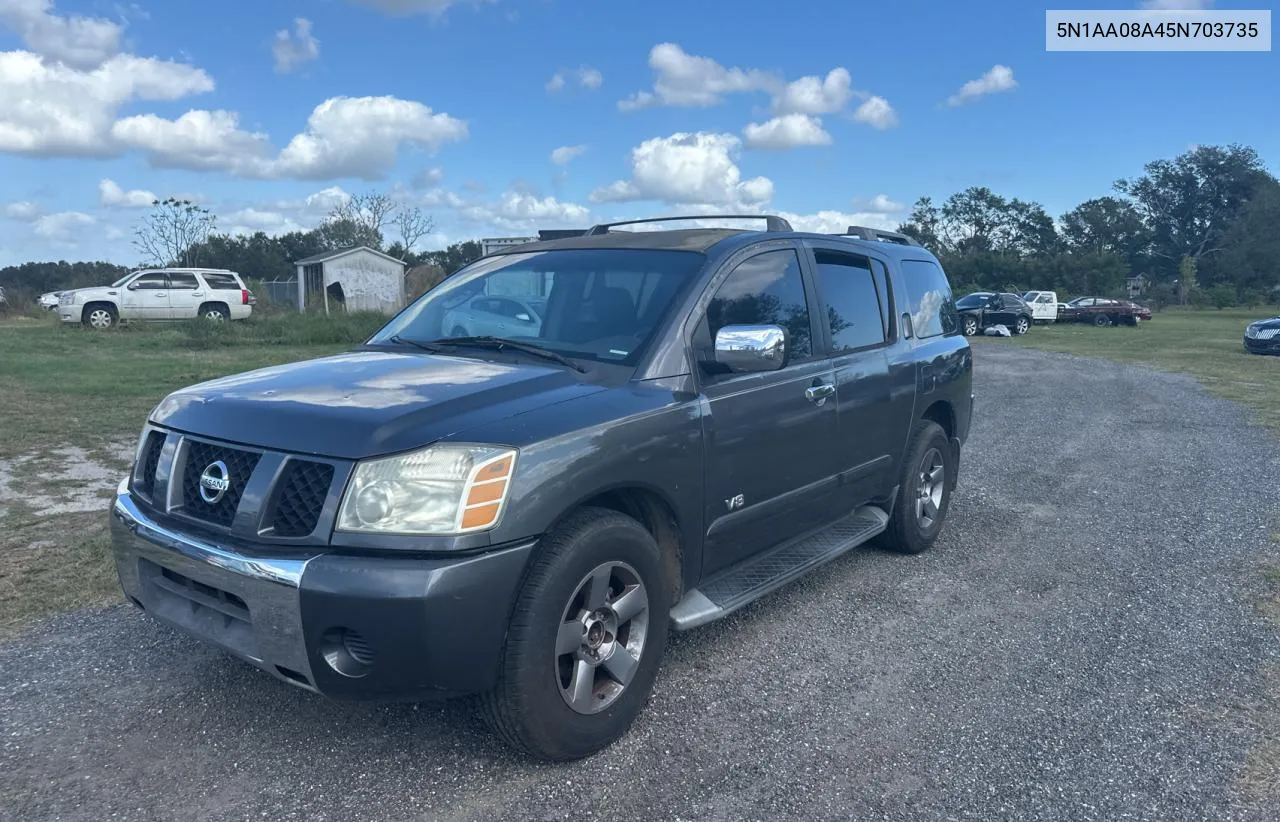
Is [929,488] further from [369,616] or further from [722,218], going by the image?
[369,616]

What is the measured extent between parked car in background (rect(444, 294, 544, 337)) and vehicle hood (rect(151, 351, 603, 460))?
386mm

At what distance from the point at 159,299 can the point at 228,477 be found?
2518cm

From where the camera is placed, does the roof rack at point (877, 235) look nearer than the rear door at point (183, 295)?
Yes

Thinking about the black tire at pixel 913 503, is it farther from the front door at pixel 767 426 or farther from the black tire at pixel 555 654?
the black tire at pixel 555 654

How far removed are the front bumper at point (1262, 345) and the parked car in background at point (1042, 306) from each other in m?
A: 17.1

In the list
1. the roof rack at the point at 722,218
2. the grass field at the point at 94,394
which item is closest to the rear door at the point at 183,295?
the grass field at the point at 94,394

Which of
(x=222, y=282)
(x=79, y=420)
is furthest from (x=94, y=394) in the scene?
(x=222, y=282)

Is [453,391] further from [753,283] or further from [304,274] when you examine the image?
[304,274]

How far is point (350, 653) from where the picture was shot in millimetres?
2811

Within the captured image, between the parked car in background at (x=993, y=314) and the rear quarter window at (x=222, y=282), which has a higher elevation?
the rear quarter window at (x=222, y=282)

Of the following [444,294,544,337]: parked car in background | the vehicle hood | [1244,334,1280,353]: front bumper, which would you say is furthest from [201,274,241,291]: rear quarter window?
[1244,334,1280,353]: front bumper

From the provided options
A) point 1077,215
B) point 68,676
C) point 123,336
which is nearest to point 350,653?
point 68,676

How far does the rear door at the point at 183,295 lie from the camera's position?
2538 cm

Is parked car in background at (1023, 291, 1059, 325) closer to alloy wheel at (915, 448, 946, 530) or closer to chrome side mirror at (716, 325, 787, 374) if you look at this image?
alloy wheel at (915, 448, 946, 530)
